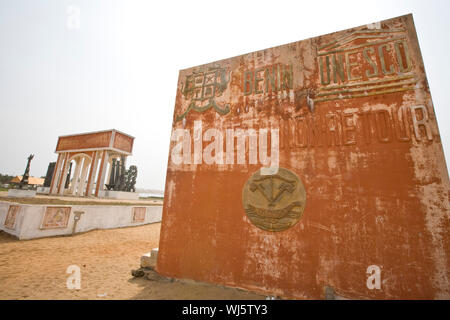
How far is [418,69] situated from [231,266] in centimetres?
479

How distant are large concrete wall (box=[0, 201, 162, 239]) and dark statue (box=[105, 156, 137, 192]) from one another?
10.1 metres

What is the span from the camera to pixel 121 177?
70.6 ft

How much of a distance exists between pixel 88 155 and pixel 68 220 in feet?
48.9

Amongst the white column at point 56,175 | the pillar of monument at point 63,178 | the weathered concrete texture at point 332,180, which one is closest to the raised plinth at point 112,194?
the pillar of monument at point 63,178

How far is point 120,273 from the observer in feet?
16.0

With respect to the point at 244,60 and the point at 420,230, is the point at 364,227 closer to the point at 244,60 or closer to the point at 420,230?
the point at 420,230

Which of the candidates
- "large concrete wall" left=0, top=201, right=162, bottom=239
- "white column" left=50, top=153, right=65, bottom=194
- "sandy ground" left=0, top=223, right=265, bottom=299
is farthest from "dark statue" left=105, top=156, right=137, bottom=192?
"sandy ground" left=0, top=223, right=265, bottom=299

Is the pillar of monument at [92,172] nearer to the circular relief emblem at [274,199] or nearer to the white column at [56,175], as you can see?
the white column at [56,175]

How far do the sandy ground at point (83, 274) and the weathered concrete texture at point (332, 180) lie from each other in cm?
38

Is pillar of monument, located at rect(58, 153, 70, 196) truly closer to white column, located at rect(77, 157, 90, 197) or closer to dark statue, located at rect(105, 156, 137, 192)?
white column, located at rect(77, 157, 90, 197)

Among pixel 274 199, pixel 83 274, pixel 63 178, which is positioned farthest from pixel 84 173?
pixel 274 199

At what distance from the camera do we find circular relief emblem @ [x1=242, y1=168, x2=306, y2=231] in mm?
3521

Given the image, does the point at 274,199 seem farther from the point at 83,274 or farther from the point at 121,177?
the point at 121,177
